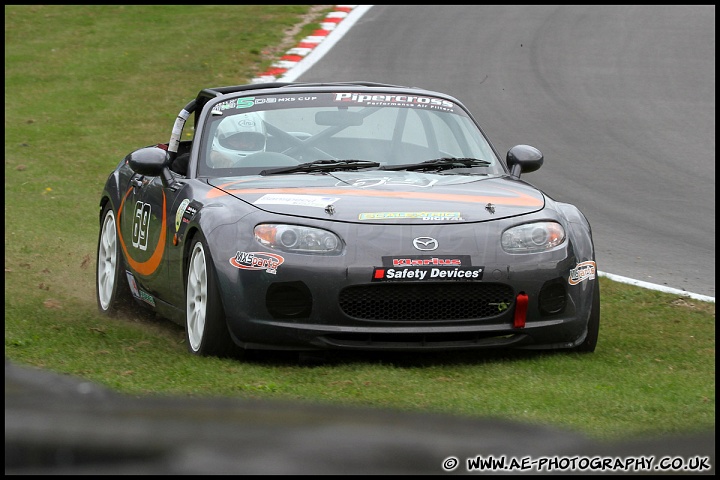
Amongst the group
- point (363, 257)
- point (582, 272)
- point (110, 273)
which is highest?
point (363, 257)

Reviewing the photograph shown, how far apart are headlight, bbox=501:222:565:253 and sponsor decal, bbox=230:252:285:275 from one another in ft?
3.47

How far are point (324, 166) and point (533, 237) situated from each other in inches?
55.4

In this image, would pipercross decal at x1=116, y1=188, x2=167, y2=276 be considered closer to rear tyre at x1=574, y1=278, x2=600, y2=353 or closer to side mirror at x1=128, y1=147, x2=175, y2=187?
side mirror at x1=128, y1=147, x2=175, y2=187

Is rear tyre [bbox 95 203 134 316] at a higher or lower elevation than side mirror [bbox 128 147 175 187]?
lower

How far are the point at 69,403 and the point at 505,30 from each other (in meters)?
17.7

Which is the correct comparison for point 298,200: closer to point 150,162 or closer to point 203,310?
point 203,310

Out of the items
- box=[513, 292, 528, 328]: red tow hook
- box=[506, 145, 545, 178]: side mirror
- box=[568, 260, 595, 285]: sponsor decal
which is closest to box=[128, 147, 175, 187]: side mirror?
box=[506, 145, 545, 178]: side mirror

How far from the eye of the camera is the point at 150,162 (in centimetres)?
720

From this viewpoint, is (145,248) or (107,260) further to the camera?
(107,260)

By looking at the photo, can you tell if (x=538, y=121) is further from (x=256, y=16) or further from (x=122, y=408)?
(x=122, y=408)

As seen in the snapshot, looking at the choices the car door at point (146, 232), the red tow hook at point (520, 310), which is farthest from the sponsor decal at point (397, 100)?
the red tow hook at point (520, 310)

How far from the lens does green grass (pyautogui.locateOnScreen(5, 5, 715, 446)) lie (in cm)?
506

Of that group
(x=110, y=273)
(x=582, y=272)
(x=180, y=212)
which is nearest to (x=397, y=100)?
(x=180, y=212)

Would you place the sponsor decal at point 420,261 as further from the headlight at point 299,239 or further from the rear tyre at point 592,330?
the rear tyre at point 592,330
